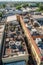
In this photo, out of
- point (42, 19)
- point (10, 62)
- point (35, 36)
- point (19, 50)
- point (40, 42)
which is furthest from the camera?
point (42, 19)

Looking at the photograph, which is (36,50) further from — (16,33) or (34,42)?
(16,33)

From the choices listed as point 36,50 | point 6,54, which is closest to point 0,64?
point 6,54

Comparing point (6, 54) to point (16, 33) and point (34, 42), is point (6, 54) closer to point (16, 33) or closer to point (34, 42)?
point (34, 42)

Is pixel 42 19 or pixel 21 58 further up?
pixel 42 19

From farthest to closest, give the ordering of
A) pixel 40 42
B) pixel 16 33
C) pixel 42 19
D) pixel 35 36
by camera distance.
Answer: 1. pixel 42 19
2. pixel 16 33
3. pixel 35 36
4. pixel 40 42

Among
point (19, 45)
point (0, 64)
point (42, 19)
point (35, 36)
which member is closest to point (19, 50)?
point (19, 45)

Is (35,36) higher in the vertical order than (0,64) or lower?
higher

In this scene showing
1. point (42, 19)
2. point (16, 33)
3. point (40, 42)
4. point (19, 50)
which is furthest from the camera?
point (42, 19)

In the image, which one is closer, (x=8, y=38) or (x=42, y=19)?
(x=8, y=38)

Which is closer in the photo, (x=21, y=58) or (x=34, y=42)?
(x=21, y=58)
